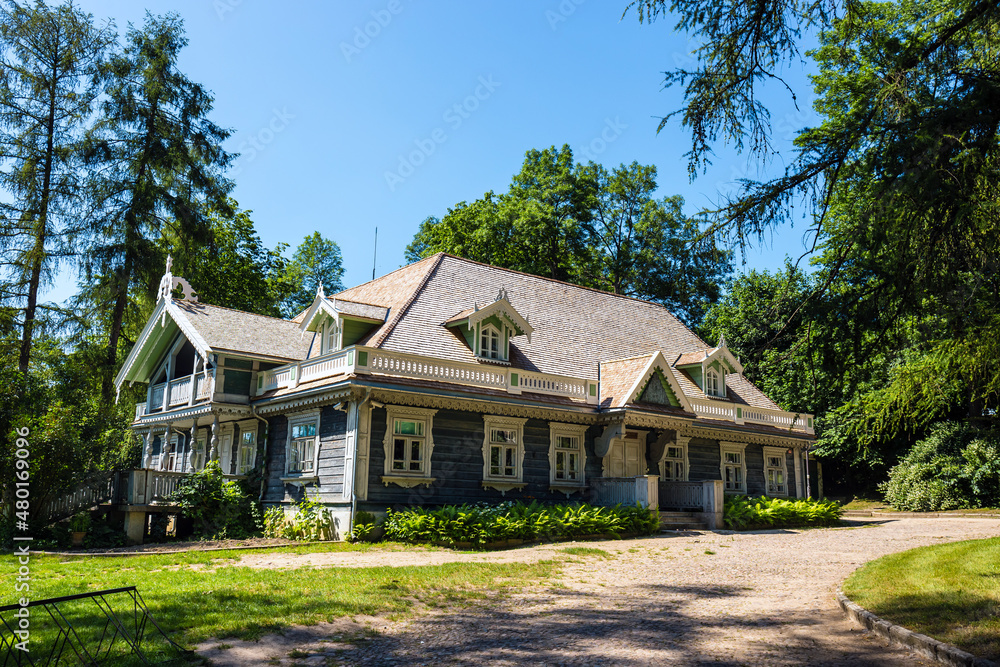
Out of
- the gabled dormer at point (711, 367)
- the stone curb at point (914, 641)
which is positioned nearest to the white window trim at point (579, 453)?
the gabled dormer at point (711, 367)

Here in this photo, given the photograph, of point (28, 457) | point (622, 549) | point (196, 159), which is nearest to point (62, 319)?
point (196, 159)

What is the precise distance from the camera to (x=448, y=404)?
66.6ft

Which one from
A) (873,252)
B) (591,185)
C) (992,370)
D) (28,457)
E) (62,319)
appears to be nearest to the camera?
(873,252)

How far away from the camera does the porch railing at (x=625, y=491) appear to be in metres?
21.6

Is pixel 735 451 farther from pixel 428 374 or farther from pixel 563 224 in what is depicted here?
pixel 563 224

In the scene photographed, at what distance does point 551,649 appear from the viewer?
318 inches

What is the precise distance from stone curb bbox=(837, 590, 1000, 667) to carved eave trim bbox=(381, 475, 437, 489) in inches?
472

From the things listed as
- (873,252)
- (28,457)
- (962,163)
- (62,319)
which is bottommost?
(28,457)

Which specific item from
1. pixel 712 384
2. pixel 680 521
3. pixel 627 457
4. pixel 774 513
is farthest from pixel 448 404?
pixel 712 384

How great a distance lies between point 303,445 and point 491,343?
5.97 meters

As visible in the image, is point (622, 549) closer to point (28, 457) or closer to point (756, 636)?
point (756, 636)

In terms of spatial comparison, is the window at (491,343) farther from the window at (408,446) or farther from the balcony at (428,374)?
the window at (408,446)

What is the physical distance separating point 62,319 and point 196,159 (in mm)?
8926

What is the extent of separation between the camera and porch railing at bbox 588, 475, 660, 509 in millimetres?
21562
